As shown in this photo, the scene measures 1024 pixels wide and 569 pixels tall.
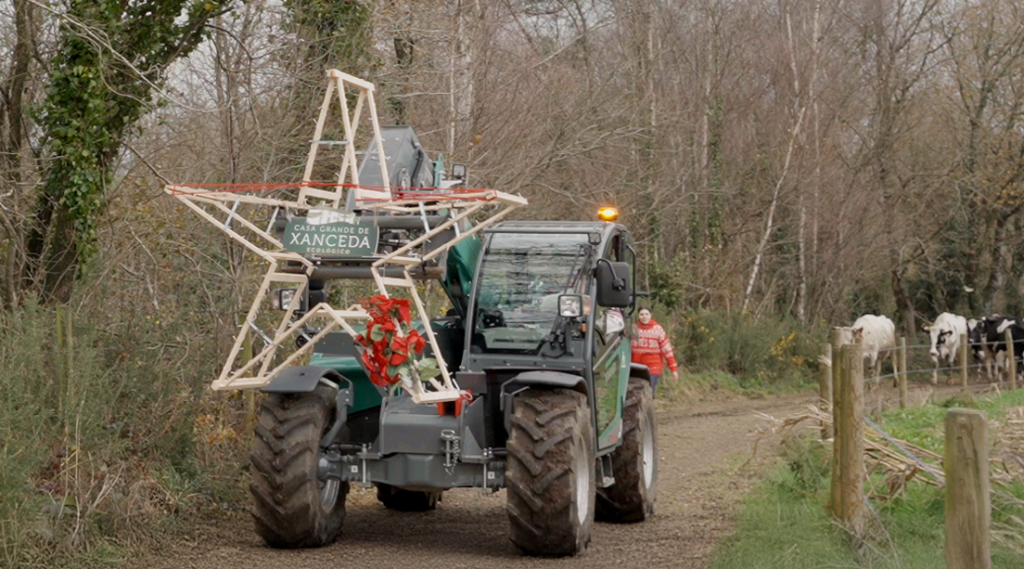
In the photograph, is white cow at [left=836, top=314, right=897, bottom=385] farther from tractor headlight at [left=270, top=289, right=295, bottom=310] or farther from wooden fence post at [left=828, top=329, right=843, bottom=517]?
tractor headlight at [left=270, top=289, right=295, bottom=310]

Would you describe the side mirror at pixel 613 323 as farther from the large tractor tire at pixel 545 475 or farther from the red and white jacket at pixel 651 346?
the red and white jacket at pixel 651 346

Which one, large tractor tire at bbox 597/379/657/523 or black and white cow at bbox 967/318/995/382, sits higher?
black and white cow at bbox 967/318/995/382

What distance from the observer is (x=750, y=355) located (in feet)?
92.6

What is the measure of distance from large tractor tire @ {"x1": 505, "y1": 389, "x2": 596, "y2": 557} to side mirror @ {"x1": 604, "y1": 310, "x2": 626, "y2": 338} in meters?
1.66

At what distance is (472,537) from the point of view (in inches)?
410

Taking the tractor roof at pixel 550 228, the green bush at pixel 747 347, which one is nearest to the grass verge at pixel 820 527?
the tractor roof at pixel 550 228

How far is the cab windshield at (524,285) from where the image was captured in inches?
408

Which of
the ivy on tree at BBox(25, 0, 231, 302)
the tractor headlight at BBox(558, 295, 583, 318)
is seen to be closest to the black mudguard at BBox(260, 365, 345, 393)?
the tractor headlight at BBox(558, 295, 583, 318)

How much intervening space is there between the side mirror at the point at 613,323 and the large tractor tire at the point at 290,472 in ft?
8.29

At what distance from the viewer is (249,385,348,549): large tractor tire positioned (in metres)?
9.21

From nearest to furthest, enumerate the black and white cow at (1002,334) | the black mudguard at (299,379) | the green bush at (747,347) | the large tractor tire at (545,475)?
the large tractor tire at (545,475)
the black mudguard at (299,379)
the green bush at (747,347)
the black and white cow at (1002,334)

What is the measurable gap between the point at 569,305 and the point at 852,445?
2215mm

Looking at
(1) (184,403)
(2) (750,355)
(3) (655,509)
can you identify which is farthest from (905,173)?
(1) (184,403)

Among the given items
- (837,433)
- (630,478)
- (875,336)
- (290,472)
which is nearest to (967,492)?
(837,433)
